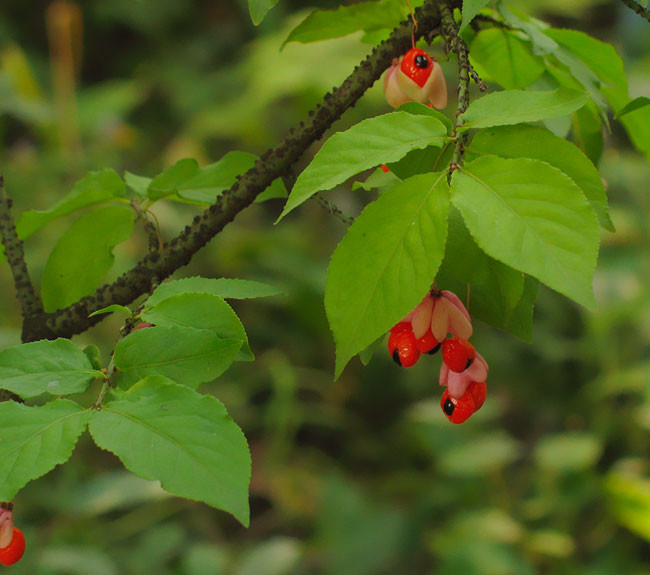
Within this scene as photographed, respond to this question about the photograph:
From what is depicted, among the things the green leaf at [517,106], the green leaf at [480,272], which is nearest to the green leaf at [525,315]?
the green leaf at [480,272]

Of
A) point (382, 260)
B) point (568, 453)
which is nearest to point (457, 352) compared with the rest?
point (382, 260)

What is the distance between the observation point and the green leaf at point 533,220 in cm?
32

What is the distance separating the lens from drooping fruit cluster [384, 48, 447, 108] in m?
0.46

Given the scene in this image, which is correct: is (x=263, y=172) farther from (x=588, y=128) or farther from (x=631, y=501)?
(x=631, y=501)

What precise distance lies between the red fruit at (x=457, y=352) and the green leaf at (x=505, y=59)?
0.20m

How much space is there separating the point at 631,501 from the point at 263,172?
1.63 metres

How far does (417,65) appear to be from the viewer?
46 centimetres

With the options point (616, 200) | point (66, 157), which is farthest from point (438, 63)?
point (616, 200)

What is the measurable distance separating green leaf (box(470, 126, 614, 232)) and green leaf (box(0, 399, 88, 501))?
24 cm

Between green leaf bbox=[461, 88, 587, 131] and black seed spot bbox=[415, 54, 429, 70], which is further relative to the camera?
black seed spot bbox=[415, 54, 429, 70]

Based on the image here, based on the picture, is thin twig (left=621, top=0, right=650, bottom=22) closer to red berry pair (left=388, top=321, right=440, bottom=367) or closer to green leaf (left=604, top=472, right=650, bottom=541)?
red berry pair (left=388, top=321, right=440, bottom=367)

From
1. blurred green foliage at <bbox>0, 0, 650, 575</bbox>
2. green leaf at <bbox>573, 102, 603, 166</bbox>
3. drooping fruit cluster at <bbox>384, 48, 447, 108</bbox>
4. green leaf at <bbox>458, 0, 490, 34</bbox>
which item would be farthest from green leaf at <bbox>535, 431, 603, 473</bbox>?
green leaf at <bbox>458, 0, 490, 34</bbox>

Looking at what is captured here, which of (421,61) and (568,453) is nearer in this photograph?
(421,61)

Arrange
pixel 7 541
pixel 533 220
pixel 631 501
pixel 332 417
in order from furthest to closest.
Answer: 1. pixel 332 417
2. pixel 631 501
3. pixel 7 541
4. pixel 533 220
